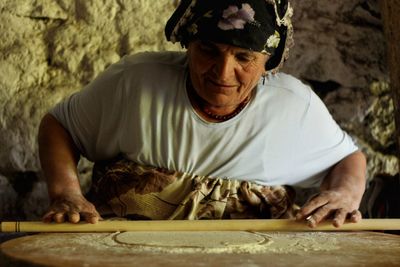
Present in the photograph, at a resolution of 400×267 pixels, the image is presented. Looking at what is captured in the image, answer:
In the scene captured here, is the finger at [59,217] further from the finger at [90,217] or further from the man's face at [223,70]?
the man's face at [223,70]

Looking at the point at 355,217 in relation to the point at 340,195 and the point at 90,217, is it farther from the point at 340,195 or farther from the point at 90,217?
the point at 90,217

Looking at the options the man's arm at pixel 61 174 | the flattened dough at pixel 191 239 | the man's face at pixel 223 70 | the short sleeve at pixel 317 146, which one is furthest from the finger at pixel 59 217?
the short sleeve at pixel 317 146

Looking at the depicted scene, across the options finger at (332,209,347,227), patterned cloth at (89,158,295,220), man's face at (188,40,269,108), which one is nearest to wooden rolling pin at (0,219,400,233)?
finger at (332,209,347,227)

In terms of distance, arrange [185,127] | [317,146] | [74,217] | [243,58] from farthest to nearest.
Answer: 1. [317,146]
2. [185,127]
3. [243,58]
4. [74,217]

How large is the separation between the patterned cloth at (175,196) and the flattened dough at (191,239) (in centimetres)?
32

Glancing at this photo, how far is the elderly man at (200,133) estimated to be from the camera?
1.94m

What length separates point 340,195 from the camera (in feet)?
6.33

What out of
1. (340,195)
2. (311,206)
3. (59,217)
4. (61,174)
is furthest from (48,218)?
(340,195)

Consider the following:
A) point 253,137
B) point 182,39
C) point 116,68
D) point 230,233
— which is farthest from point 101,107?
point 230,233

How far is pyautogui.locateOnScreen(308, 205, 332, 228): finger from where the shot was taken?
1756 millimetres

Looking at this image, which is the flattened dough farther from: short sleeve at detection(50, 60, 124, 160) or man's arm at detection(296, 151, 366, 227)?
short sleeve at detection(50, 60, 124, 160)

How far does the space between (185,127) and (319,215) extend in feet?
1.55

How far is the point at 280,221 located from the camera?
1.74 m

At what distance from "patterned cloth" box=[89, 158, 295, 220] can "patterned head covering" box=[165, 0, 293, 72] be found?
36cm
